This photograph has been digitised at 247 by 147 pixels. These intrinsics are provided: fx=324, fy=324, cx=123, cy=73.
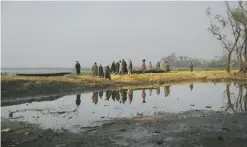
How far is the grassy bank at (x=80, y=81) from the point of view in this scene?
86.1 feet

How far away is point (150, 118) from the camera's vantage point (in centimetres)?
1616

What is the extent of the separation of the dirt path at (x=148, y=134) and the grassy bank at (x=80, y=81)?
35.0ft

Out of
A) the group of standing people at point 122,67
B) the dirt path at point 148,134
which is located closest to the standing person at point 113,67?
the group of standing people at point 122,67

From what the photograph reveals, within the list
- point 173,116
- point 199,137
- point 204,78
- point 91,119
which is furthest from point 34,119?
point 204,78

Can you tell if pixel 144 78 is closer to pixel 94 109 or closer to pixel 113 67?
pixel 113 67

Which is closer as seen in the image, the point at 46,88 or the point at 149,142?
the point at 149,142

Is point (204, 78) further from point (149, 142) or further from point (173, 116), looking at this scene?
point (149, 142)

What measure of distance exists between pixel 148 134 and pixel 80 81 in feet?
71.6

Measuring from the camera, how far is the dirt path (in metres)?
11.3

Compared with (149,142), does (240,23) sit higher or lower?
higher

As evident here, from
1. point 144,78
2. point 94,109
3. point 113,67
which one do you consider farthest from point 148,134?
point 113,67

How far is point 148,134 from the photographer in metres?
12.6

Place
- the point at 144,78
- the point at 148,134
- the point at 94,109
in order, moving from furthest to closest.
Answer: the point at 144,78 < the point at 94,109 < the point at 148,134

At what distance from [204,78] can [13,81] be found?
93.2 ft
